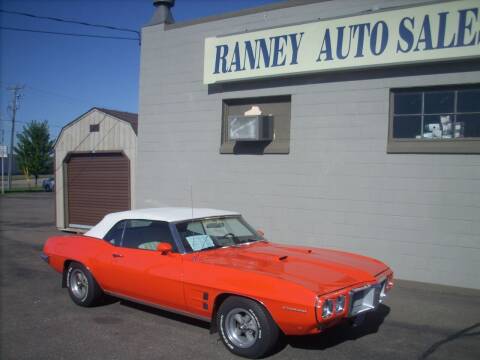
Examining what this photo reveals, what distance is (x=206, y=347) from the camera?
4734 mm

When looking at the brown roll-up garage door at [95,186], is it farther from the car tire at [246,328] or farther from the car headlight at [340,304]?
the car headlight at [340,304]

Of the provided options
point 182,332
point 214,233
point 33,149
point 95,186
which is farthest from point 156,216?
point 33,149

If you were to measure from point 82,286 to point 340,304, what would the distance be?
3647 millimetres

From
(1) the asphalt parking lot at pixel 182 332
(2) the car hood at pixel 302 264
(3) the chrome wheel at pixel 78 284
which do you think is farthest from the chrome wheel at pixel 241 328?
(3) the chrome wheel at pixel 78 284

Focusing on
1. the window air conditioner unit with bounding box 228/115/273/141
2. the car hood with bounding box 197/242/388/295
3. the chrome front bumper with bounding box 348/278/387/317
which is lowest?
the chrome front bumper with bounding box 348/278/387/317

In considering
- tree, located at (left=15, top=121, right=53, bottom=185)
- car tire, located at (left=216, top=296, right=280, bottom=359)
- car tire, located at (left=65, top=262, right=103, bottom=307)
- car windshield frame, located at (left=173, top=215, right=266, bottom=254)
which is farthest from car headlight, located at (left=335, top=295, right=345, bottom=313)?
tree, located at (left=15, top=121, right=53, bottom=185)

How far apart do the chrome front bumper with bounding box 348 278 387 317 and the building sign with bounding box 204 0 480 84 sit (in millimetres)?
4480

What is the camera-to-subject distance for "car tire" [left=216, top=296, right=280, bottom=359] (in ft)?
14.0

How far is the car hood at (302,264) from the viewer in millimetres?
4340

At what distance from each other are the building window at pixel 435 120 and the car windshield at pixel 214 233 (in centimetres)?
339

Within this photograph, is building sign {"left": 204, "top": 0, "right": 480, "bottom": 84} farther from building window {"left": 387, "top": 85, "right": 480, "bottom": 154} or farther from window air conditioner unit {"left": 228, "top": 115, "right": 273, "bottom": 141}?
window air conditioner unit {"left": 228, "top": 115, "right": 273, "bottom": 141}

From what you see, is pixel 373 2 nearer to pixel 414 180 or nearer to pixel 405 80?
pixel 405 80

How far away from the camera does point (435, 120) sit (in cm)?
786

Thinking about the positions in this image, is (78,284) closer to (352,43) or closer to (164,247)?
(164,247)
